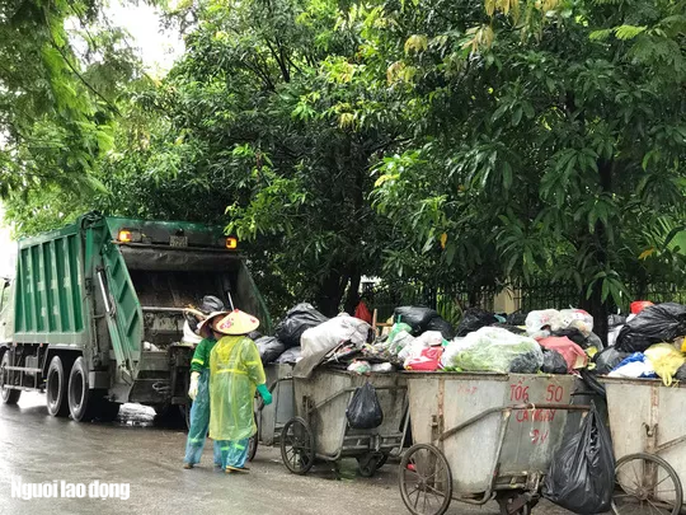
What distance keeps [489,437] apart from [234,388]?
2873 millimetres

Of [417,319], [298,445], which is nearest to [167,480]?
[298,445]

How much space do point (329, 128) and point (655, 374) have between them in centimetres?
697

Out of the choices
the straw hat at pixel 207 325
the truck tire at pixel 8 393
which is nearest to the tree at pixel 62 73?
the straw hat at pixel 207 325

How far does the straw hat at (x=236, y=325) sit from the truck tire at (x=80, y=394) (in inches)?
167

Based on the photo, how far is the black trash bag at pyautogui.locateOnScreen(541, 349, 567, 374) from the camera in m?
6.50

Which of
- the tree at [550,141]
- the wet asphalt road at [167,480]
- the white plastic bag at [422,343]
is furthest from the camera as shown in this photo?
the tree at [550,141]

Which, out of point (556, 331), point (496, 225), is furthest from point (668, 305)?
point (496, 225)

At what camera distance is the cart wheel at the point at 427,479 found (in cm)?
622

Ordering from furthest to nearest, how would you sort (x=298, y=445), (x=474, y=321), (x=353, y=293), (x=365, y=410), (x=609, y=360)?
(x=353, y=293) → (x=474, y=321) → (x=298, y=445) → (x=365, y=410) → (x=609, y=360)

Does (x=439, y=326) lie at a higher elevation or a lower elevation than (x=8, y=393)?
higher

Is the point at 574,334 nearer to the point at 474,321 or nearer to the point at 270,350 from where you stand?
the point at 474,321

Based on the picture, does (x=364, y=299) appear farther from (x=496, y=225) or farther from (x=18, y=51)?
(x=18, y=51)

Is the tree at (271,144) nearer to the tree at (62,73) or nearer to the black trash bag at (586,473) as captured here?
the tree at (62,73)

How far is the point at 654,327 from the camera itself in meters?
6.59
